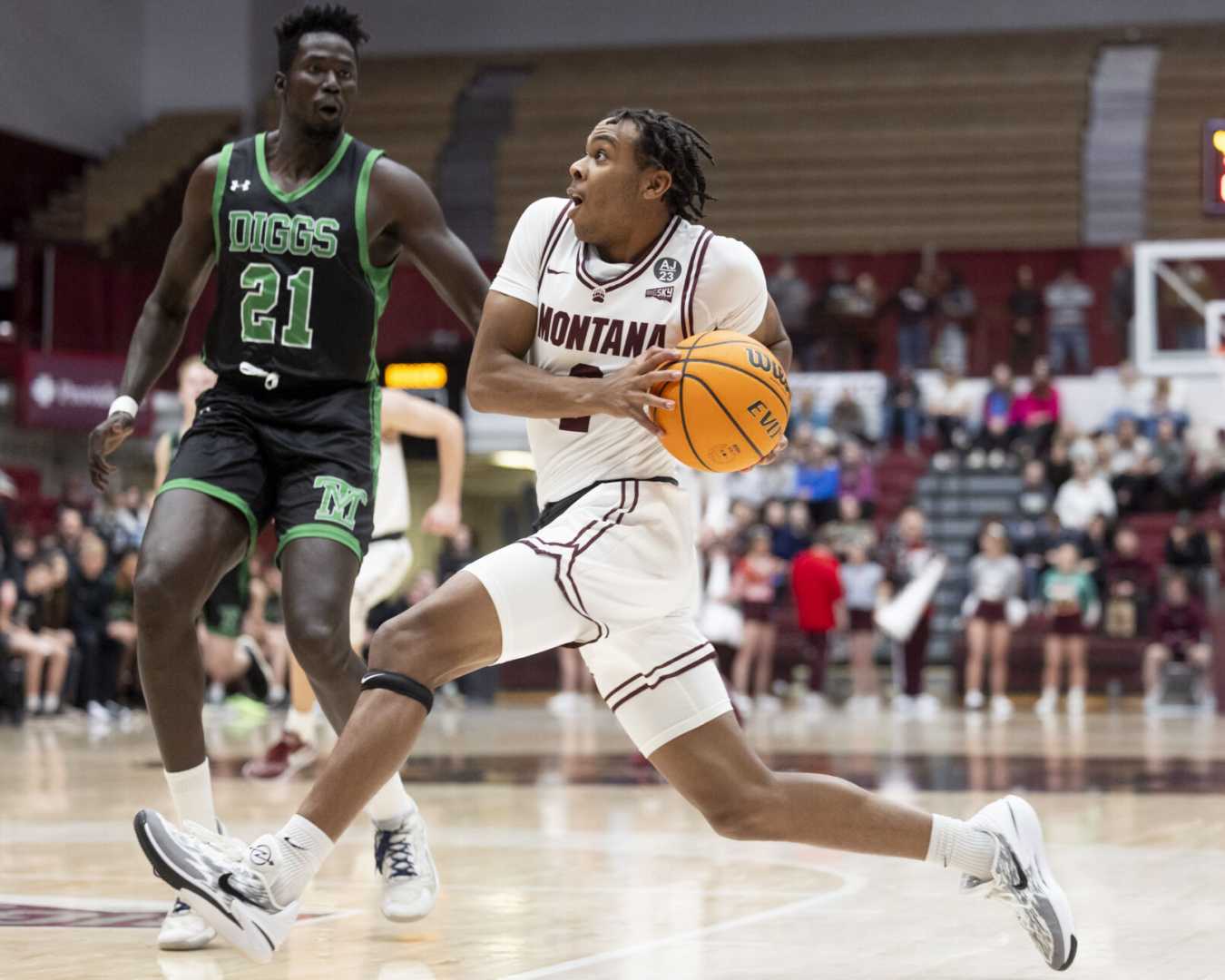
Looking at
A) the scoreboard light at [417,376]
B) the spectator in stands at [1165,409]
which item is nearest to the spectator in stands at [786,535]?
the spectator in stands at [1165,409]

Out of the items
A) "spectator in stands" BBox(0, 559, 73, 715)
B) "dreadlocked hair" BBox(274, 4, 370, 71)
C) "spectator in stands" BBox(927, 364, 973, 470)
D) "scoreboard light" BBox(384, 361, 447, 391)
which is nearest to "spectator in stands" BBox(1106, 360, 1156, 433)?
"spectator in stands" BBox(927, 364, 973, 470)

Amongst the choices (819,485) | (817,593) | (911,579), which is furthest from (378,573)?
(819,485)

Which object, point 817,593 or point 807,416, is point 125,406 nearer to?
point 817,593

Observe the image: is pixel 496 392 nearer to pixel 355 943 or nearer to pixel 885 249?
pixel 355 943

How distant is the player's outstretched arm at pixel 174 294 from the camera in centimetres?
484

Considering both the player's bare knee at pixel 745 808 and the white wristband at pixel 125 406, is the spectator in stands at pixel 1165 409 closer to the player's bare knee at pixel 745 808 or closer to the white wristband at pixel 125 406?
the white wristband at pixel 125 406

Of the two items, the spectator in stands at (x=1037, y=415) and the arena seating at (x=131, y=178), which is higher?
the arena seating at (x=131, y=178)

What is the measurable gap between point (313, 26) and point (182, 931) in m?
2.32

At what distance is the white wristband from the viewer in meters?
4.75

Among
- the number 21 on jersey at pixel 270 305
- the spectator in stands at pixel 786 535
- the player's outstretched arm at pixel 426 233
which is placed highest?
the player's outstretched arm at pixel 426 233

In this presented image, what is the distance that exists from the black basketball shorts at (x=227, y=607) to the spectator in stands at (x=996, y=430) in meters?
10.7

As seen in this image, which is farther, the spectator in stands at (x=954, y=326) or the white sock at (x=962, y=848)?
the spectator in stands at (x=954, y=326)

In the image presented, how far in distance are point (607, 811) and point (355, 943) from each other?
11.3 ft

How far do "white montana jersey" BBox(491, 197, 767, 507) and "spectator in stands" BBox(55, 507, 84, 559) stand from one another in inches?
514
